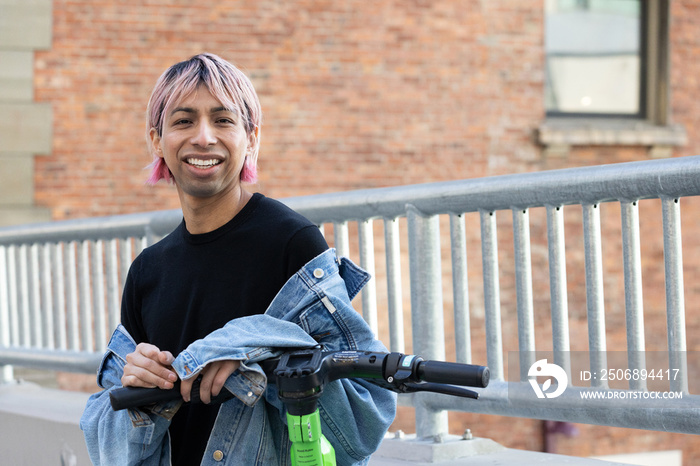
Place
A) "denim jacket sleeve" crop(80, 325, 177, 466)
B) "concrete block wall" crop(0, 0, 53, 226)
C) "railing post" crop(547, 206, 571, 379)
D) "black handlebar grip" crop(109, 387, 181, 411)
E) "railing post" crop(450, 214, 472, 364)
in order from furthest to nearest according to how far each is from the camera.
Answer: "concrete block wall" crop(0, 0, 53, 226) → "railing post" crop(450, 214, 472, 364) → "railing post" crop(547, 206, 571, 379) → "denim jacket sleeve" crop(80, 325, 177, 466) → "black handlebar grip" crop(109, 387, 181, 411)

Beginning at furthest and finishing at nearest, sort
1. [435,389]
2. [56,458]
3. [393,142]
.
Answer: [393,142] → [56,458] → [435,389]

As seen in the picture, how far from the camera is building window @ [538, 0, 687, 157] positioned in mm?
9789

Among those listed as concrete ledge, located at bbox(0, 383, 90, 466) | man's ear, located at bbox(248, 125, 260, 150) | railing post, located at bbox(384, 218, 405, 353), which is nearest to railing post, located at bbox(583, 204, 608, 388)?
railing post, located at bbox(384, 218, 405, 353)

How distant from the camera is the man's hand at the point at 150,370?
1921 mm

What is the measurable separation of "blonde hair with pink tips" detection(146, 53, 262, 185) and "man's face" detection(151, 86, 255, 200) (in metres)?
0.02

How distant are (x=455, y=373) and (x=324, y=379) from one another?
0.96 ft

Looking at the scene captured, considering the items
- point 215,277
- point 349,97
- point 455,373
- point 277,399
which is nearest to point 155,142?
point 215,277

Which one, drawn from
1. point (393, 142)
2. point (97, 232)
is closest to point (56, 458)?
point (97, 232)

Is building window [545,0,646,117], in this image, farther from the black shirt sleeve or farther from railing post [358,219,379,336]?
the black shirt sleeve

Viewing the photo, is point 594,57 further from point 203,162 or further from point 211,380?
point 211,380

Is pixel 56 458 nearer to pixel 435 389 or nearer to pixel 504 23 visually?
pixel 435 389

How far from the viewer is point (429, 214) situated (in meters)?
3.54

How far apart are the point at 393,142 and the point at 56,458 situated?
17.6 ft

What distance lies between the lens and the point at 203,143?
209cm
